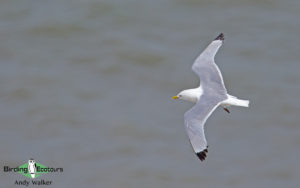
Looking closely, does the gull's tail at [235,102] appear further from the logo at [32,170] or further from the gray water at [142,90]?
the logo at [32,170]

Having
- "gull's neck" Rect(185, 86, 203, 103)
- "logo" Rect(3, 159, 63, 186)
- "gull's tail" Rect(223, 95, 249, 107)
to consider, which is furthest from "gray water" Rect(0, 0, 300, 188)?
"gull's tail" Rect(223, 95, 249, 107)

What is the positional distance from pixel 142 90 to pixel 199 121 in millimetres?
1734

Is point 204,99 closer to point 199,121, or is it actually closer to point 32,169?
point 199,121

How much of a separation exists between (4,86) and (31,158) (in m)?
1.26

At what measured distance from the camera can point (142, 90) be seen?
6980 millimetres

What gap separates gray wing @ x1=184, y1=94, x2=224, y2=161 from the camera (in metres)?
5.21

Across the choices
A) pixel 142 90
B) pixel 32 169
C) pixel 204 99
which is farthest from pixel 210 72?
pixel 32 169

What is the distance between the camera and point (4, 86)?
23.0ft

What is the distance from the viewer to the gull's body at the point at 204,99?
5258mm

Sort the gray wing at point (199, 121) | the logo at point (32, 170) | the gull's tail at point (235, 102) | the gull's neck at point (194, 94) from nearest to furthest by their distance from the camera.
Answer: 1. the gray wing at point (199, 121)
2. the gull's tail at point (235, 102)
3. the gull's neck at point (194, 94)
4. the logo at point (32, 170)

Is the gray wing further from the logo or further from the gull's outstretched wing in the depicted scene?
the logo

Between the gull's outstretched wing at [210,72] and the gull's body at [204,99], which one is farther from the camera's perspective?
the gull's outstretched wing at [210,72]

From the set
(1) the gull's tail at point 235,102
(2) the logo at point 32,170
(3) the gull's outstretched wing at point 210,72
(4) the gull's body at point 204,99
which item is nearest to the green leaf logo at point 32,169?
(2) the logo at point 32,170

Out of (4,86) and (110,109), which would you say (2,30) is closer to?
(4,86)
